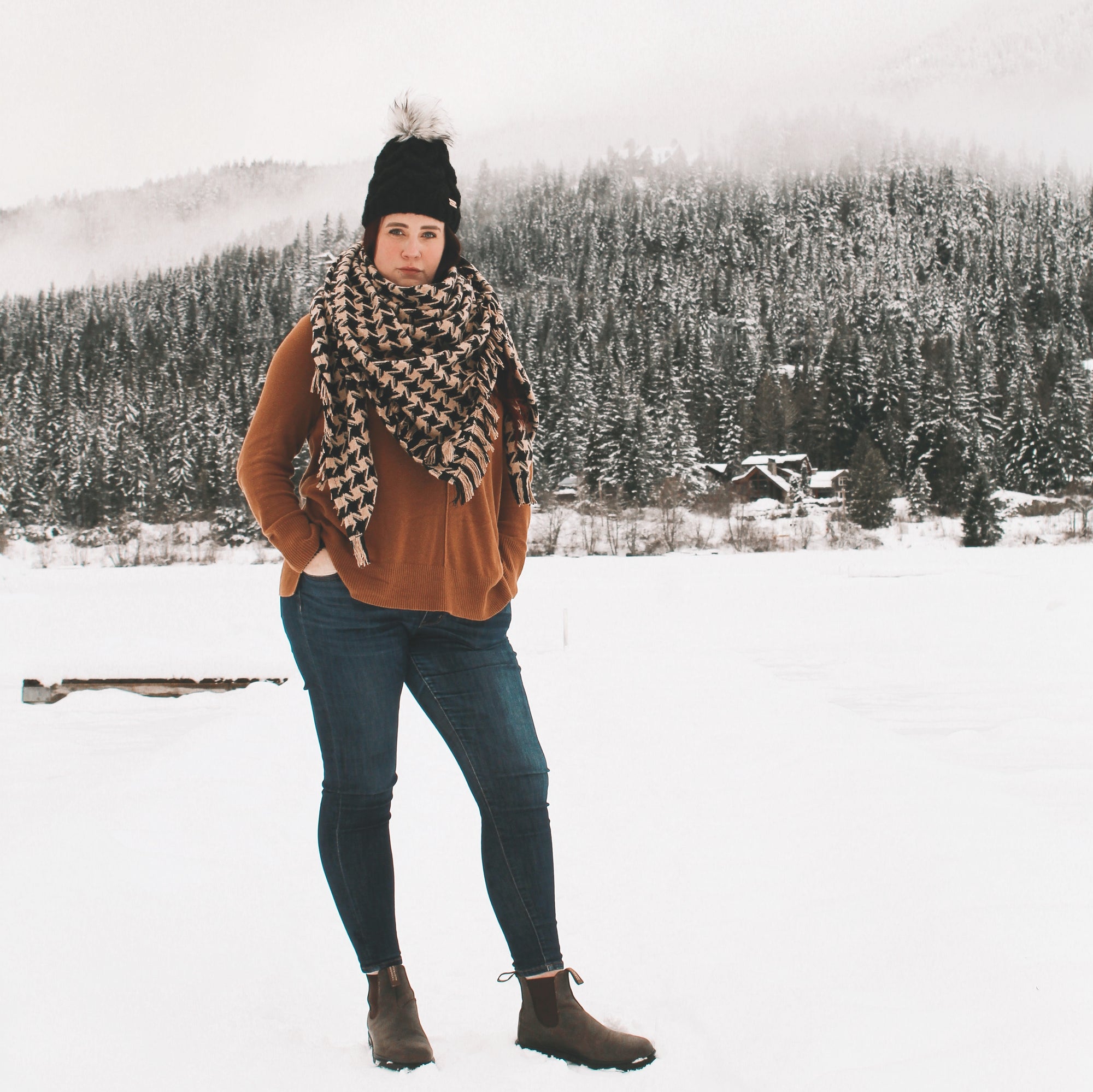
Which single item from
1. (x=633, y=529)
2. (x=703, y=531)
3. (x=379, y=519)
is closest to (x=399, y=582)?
(x=379, y=519)

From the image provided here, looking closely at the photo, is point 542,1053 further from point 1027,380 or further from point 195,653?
point 1027,380

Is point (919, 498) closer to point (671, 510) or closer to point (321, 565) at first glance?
point (671, 510)

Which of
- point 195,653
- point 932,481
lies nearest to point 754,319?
point 932,481

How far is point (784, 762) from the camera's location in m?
3.57

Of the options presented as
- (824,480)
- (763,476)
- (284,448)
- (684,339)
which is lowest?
(284,448)

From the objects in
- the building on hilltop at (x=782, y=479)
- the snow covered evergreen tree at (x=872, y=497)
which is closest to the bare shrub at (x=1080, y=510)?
the snow covered evergreen tree at (x=872, y=497)

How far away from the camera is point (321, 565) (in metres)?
1.48

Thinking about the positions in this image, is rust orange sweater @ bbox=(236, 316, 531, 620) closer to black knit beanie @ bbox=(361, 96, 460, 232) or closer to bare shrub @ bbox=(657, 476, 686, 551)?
black knit beanie @ bbox=(361, 96, 460, 232)

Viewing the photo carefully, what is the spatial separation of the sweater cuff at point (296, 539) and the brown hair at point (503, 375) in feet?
1.49

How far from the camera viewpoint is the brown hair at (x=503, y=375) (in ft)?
5.42

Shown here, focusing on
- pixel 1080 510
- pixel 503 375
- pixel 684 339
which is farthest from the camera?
pixel 684 339

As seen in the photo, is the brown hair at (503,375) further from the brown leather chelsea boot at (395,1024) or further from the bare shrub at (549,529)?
the bare shrub at (549,529)

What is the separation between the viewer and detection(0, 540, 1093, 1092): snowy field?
154 centimetres

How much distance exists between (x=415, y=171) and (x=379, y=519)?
64cm
